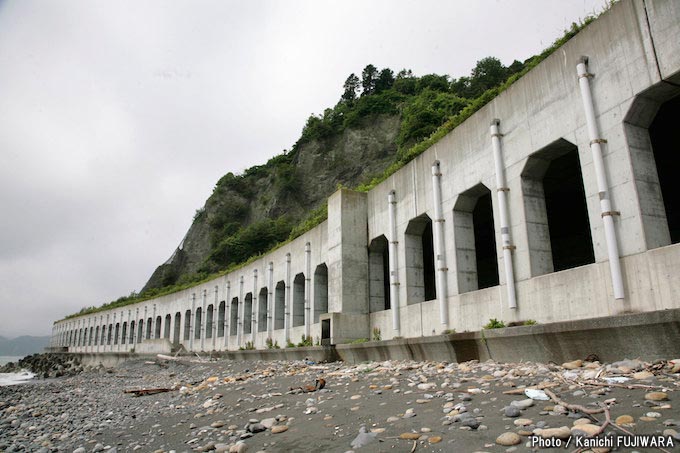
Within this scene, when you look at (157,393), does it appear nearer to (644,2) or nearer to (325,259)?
(325,259)

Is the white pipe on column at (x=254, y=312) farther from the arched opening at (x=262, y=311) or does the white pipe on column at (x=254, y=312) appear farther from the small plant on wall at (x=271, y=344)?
the small plant on wall at (x=271, y=344)

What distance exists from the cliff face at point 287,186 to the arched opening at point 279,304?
122ft

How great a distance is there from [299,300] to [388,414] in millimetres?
17772

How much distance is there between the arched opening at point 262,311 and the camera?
29422 millimetres

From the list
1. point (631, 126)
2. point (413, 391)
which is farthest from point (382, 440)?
point (631, 126)

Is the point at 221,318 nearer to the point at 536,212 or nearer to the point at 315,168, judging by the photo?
the point at 536,212

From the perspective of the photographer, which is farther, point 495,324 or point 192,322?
point 192,322

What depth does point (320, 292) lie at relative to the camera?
896 inches

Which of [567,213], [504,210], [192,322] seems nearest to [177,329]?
[192,322]

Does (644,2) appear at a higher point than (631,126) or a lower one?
higher

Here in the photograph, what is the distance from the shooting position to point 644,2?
9.02 meters

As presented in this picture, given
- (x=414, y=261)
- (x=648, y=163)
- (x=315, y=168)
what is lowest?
(x=414, y=261)

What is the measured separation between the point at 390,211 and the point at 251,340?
15.9 meters

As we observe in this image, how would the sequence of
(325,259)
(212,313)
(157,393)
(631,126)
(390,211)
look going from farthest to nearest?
(212,313) → (325,259) → (390,211) → (157,393) → (631,126)
